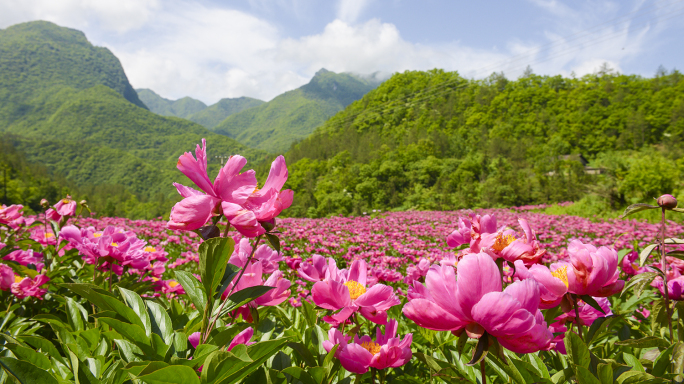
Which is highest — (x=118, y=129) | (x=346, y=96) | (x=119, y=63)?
(x=119, y=63)

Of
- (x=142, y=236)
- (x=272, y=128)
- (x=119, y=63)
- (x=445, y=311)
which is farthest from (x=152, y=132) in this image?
(x=445, y=311)

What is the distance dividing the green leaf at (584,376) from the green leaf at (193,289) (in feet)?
2.52

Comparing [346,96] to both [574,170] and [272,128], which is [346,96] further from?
[574,170]

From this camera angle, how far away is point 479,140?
40438mm

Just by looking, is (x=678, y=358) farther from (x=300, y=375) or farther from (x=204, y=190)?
(x=204, y=190)

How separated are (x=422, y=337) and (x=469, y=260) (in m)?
1.04

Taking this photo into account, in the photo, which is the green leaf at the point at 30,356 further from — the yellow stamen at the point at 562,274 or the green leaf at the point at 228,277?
the yellow stamen at the point at 562,274

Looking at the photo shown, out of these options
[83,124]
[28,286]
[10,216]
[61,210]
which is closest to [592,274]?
[28,286]

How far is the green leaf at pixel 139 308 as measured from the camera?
69 cm

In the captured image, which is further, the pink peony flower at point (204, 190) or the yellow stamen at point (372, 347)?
the yellow stamen at point (372, 347)

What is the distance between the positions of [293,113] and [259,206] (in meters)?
161

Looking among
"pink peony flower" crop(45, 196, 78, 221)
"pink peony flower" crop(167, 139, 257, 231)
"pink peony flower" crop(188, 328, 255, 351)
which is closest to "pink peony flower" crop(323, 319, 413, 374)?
"pink peony flower" crop(188, 328, 255, 351)

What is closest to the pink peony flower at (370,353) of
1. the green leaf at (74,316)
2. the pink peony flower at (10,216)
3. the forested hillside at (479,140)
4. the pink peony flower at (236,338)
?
the pink peony flower at (236,338)

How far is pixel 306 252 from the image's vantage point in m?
5.27
